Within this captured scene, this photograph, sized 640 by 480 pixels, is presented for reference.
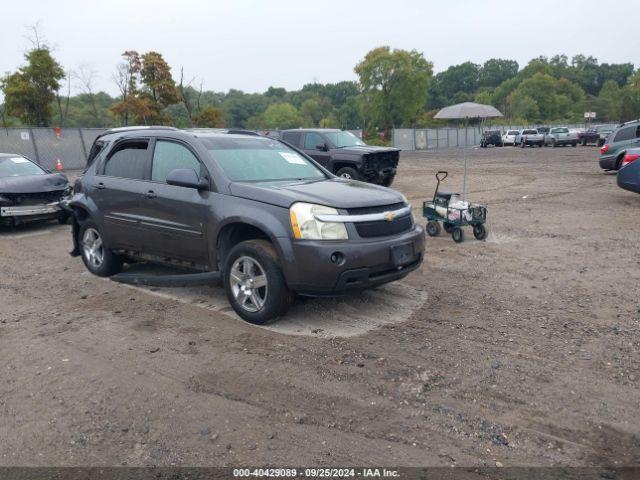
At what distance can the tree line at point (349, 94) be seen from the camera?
115 ft

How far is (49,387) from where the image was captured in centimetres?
381

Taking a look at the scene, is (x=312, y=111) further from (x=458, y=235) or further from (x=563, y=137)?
(x=458, y=235)

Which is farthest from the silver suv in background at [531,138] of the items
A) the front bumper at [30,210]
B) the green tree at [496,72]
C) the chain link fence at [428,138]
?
the green tree at [496,72]

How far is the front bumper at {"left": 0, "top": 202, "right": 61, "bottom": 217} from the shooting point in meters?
9.63

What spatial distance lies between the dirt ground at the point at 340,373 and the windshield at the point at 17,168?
4590 mm

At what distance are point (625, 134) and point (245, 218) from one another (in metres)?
16.3

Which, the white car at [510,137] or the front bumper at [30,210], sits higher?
the front bumper at [30,210]

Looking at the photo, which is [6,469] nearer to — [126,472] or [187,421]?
[126,472]

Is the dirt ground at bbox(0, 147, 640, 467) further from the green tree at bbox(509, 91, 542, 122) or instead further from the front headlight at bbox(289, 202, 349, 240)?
the green tree at bbox(509, 91, 542, 122)

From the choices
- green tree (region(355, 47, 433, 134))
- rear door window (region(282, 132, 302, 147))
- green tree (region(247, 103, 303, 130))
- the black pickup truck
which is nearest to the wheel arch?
the black pickup truck

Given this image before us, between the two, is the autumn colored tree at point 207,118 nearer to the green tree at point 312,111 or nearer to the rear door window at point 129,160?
the rear door window at point 129,160

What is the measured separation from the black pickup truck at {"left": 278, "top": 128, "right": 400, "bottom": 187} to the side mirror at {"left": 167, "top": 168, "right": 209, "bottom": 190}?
8.67 m

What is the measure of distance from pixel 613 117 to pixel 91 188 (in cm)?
11200

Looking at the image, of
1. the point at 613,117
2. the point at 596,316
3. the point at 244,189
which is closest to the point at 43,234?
the point at 244,189
